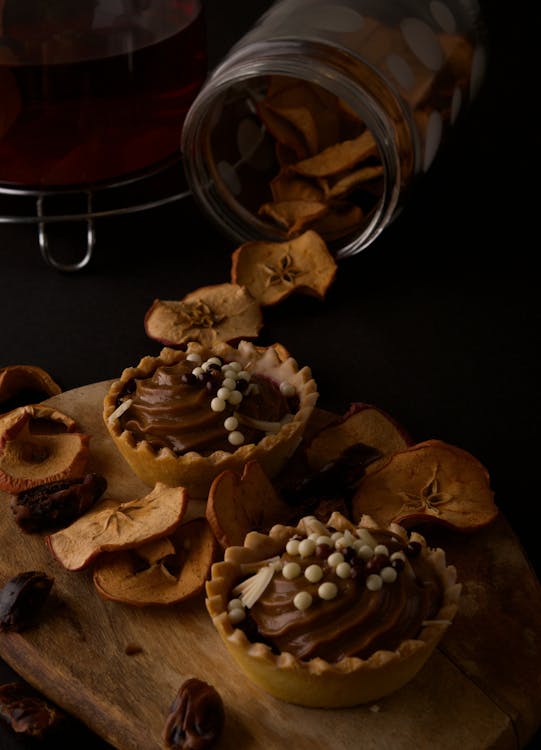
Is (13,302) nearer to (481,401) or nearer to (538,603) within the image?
(481,401)

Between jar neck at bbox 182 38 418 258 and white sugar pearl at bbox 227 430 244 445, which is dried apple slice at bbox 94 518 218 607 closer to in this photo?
white sugar pearl at bbox 227 430 244 445

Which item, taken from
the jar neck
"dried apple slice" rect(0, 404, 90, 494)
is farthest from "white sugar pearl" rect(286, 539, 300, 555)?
the jar neck

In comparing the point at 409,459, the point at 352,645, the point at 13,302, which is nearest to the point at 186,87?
the point at 13,302

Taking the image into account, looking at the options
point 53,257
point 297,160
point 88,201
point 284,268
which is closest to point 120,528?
point 284,268

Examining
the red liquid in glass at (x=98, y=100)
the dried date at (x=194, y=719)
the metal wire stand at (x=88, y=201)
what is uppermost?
the red liquid in glass at (x=98, y=100)

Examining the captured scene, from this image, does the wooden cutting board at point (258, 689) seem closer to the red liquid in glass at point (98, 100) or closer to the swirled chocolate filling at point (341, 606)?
the swirled chocolate filling at point (341, 606)

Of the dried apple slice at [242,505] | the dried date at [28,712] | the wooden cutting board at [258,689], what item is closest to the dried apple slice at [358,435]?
the dried apple slice at [242,505]
